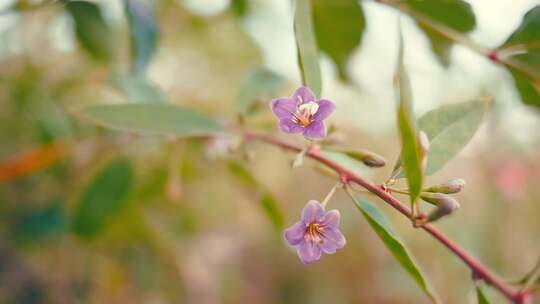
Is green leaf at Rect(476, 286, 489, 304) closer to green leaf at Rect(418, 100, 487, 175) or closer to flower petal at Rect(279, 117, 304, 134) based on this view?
green leaf at Rect(418, 100, 487, 175)

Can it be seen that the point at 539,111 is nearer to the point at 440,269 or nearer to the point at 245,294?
the point at 440,269

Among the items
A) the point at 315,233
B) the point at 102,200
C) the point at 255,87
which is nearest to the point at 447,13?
the point at 255,87

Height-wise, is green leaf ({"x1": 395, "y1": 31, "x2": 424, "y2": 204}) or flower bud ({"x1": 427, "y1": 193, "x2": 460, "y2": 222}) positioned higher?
green leaf ({"x1": 395, "y1": 31, "x2": 424, "y2": 204})

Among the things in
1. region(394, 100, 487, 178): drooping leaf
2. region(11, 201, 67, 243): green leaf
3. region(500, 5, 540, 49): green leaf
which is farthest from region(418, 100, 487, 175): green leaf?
region(11, 201, 67, 243): green leaf

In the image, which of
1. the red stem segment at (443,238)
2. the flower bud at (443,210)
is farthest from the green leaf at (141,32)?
the flower bud at (443,210)

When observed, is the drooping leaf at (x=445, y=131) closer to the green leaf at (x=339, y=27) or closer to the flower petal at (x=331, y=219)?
the flower petal at (x=331, y=219)

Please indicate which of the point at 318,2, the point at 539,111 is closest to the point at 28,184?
the point at 318,2
